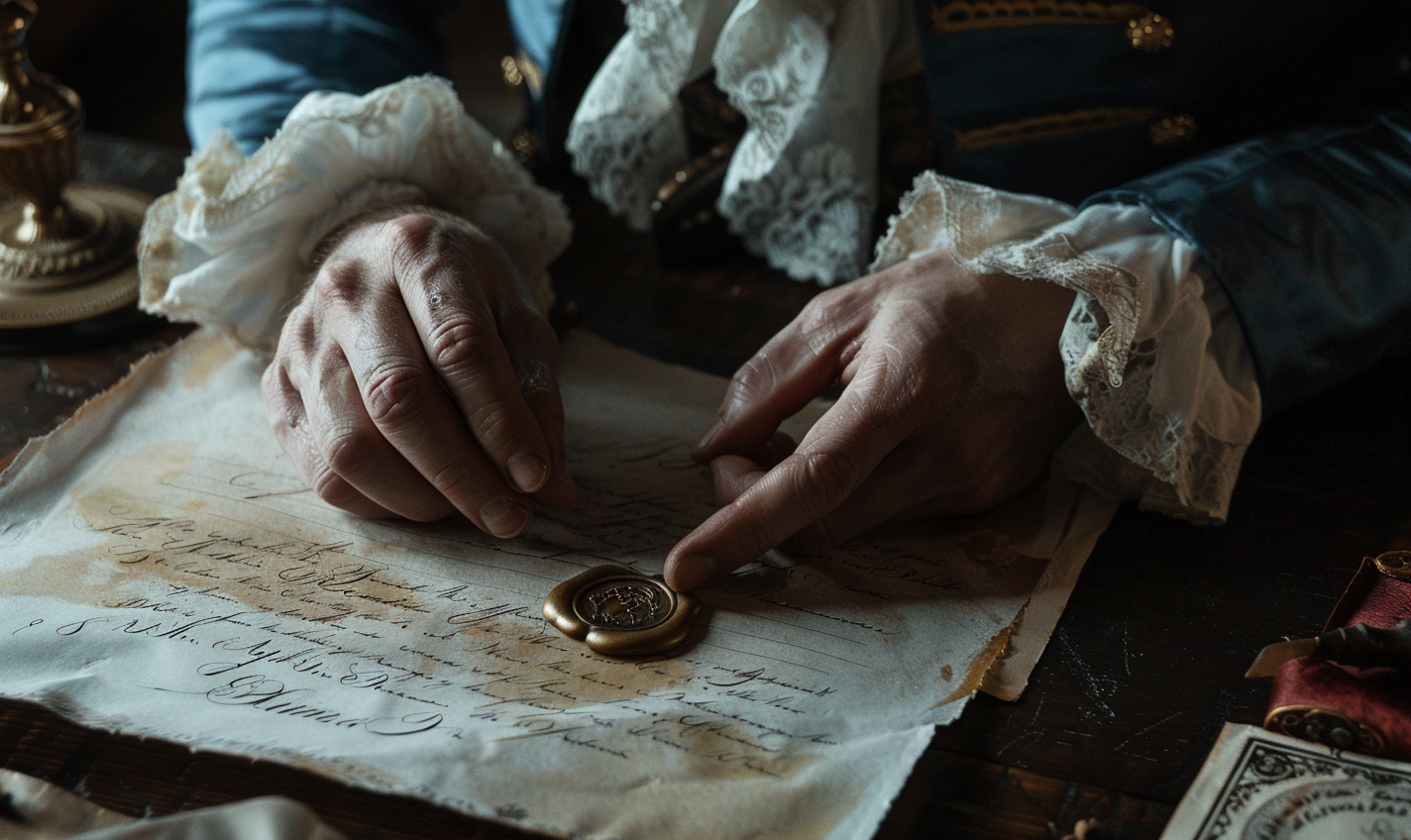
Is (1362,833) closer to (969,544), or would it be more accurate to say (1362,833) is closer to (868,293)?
(969,544)

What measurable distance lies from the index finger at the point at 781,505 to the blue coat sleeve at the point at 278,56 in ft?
2.42

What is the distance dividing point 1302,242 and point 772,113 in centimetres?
46

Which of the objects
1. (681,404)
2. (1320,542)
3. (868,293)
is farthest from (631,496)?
(1320,542)

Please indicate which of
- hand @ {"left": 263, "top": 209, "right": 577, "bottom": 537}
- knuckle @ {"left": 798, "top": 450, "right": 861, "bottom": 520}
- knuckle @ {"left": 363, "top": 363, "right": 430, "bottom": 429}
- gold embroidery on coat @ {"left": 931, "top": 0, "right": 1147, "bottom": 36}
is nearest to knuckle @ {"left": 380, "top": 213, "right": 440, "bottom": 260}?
hand @ {"left": 263, "top": 209, "right": 577, "bottom": 537}

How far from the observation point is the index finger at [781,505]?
73cm

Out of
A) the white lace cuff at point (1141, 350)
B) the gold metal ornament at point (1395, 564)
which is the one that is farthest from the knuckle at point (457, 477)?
the gold metal ornament at point (1395, 564)

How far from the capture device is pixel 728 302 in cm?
109

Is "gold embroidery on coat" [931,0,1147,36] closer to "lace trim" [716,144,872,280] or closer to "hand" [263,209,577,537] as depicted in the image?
"lace trim" [716,144,872,280]

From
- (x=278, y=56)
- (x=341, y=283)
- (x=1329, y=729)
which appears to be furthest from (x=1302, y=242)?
(x=278, y=56)

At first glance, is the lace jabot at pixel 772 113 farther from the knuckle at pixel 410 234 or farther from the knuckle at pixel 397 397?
the knuckle at pixel 397 397

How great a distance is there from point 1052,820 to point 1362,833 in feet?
0.49

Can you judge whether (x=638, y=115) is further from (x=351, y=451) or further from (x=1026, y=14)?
(x=351, y=451)

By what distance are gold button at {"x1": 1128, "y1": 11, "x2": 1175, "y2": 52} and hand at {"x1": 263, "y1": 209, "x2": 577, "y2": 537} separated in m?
0.57

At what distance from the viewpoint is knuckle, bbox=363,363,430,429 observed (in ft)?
2.47
